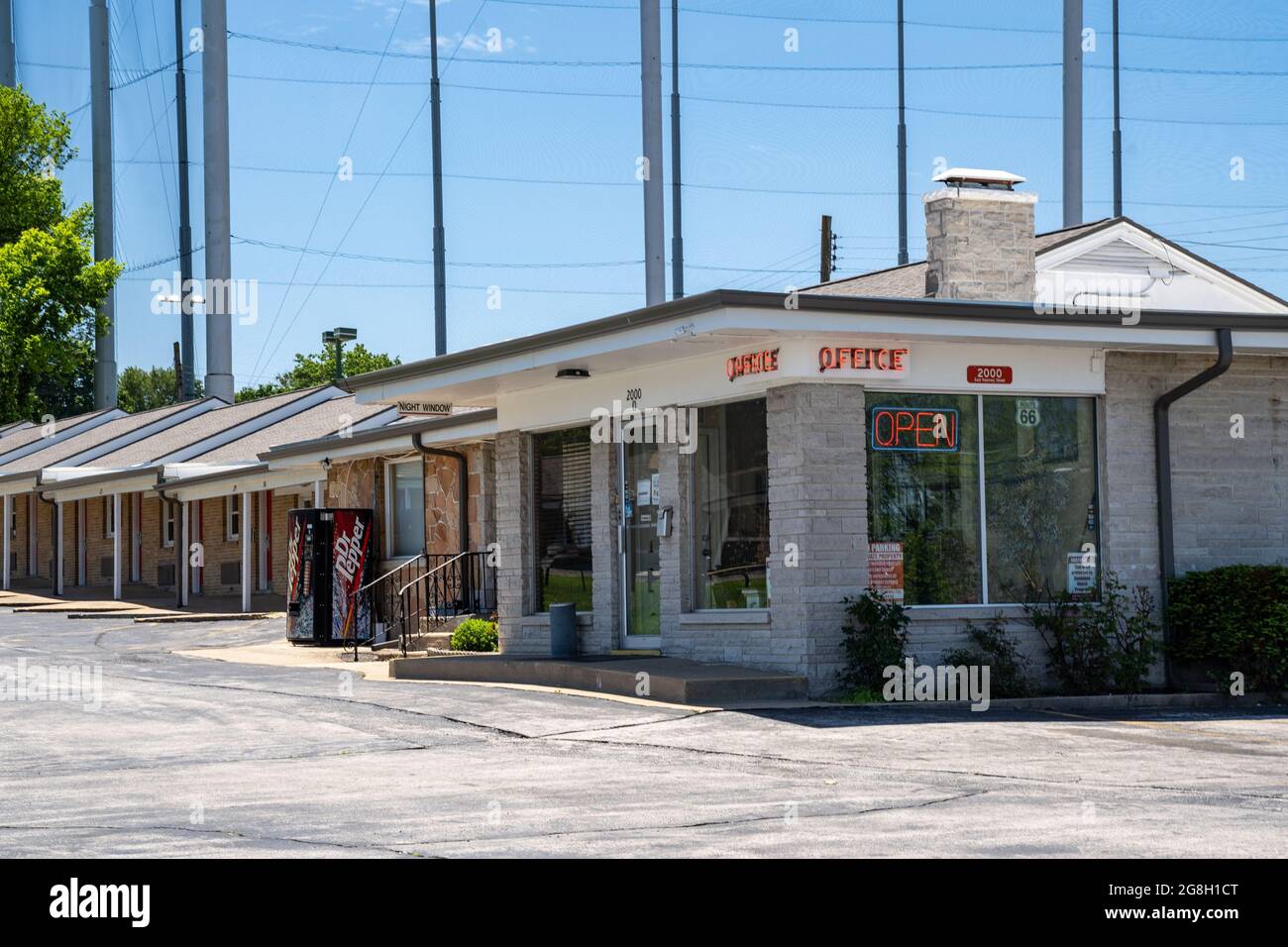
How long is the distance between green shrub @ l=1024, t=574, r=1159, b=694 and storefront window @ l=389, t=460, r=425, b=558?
1154 cm

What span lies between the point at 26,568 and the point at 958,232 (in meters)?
37.9

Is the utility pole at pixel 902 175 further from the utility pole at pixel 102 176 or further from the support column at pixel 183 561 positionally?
the utility pole at pixel 102 176

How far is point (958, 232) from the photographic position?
1642 centimetres

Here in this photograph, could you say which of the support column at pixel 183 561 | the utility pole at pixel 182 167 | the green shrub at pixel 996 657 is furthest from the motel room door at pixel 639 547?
the utility pole at pixel 182 167

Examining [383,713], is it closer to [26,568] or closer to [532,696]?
[532,696]

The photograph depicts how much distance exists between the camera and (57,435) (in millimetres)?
49656

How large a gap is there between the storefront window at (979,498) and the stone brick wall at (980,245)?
134 cm

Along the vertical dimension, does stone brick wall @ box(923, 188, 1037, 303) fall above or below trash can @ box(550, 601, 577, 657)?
above

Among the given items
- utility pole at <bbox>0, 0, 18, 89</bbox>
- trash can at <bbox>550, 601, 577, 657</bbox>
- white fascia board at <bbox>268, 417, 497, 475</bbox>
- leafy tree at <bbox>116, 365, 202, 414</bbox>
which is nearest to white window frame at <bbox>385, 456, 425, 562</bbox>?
white fascia board at <bbox>268, 417, 497, 475</bbox>

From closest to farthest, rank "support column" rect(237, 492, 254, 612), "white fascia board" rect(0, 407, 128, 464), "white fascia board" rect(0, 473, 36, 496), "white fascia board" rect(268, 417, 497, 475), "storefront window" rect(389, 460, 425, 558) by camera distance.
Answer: "white fascia board" rect(268, 417, 497, 475)
"storefront window" rect(389, 460, 425, 558)
"support column" rect(237, 492, 254, 612)
"white fascia board" rect(0, 473, 36, 496)
"white fascia board" rect(0, 407, 128, 464)

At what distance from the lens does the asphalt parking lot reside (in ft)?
25.8

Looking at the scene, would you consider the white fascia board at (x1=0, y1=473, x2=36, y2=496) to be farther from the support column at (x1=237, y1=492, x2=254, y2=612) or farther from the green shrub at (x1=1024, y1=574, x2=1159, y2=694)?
the green shrub at (x1=1024, y1=574, x2=1159, y2=694)

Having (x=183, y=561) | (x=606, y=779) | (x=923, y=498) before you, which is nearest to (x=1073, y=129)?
(x=923, y=498)
